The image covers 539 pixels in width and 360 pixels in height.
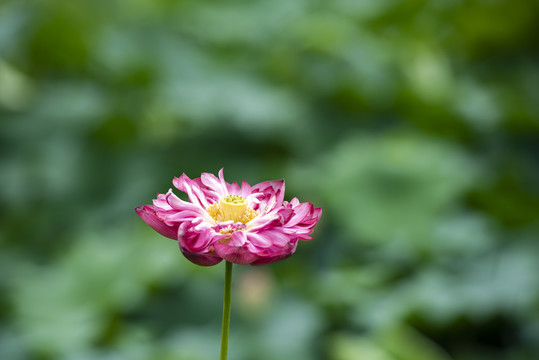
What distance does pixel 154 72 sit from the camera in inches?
81.8

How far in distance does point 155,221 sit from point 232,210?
5cm

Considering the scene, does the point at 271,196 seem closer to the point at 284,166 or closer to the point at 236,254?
the point at 236,254

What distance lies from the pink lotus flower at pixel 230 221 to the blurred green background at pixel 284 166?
76 centimetres

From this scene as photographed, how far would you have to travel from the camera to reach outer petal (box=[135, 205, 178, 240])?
35 centimetres

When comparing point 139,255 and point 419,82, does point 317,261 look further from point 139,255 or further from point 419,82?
point 419,82

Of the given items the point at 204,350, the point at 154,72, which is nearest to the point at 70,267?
the point at 204,350

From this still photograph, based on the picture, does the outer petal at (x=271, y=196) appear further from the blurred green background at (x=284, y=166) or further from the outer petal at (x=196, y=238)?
the blurred green background at (x=284, y=166)

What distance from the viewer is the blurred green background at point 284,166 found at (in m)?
1.32

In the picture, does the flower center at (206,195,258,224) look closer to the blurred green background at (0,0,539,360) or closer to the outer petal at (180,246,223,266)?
the outer petal at (180,246,223,266)

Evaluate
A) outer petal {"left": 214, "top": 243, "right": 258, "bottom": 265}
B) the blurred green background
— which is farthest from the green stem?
the blurred green background

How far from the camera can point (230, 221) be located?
364mm

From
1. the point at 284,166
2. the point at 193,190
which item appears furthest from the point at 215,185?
the point at 284,166

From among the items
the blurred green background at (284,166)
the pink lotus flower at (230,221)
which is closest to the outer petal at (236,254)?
the pink lotus flower at (230,221)

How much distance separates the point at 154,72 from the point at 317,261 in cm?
84
